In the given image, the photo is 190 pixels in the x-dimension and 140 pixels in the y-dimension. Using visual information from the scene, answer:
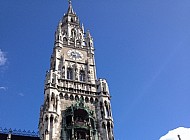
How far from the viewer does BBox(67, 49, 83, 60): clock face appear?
210ft

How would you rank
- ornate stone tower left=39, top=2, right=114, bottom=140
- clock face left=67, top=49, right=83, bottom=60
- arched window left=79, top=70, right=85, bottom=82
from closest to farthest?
ornate stone tower left=39, top=2, right=114, bottom=140
arched window left=79, top=70, right=85, bottom=82
clock face left=67, top=49, right=83, bottom=60

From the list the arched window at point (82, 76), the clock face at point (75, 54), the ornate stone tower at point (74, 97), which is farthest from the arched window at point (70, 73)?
the clock face at point (75, 54)

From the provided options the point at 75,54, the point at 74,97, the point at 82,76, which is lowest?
the point at 74,97

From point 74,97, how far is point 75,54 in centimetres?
1274

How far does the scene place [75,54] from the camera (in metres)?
64.8

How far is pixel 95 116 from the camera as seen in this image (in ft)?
178

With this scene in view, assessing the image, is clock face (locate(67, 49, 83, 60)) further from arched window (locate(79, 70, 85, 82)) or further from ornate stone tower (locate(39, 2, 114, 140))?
arched window (locate(79, 70, 85, 82))

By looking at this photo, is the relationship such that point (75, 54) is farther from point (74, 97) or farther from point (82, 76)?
point (74, 97)

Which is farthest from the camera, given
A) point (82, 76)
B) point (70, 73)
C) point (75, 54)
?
point (75, 54)

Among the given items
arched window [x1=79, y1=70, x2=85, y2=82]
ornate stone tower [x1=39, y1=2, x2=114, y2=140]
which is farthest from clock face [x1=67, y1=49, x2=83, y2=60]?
arched window [x1=79, y1=70, x2=85, y2=82]

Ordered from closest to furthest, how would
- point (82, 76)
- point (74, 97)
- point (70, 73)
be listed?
point (74, 97), point (70, 73), point (82, 76)

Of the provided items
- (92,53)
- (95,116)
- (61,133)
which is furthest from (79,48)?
(61,133)

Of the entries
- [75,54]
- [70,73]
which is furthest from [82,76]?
[75,54]

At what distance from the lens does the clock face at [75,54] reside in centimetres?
6412
